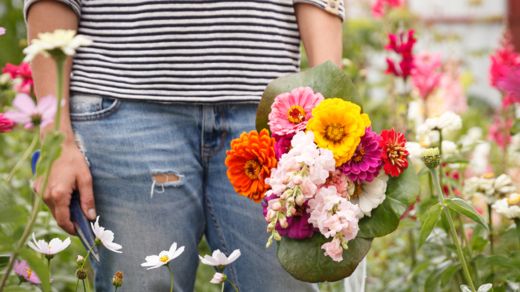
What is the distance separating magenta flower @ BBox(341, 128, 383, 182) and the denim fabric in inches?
14.3

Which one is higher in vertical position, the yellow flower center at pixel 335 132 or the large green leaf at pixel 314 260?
the yellow flower center at pixel 335 132

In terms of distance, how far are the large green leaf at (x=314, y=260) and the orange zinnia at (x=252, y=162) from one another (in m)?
0.10

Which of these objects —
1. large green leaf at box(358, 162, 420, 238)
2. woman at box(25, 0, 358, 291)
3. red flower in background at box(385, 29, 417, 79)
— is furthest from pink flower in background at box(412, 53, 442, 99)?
large green leaf at box(358, 162, 420, 238)

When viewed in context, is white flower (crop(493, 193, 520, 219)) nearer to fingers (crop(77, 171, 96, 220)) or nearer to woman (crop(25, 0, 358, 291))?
woman (crop(25, 0, 358, 291))

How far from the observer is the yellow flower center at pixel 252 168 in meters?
1.10

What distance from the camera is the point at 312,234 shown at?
3.59 feet

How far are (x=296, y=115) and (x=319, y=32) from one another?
349 mm

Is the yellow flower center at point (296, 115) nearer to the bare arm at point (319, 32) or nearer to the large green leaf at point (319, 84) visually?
the large green leaf at point (319, 84)

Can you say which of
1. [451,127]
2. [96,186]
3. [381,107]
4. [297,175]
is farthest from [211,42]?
[381,107]

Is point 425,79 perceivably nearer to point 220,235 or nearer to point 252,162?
point 220,235

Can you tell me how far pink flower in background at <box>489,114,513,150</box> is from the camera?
2.33 m

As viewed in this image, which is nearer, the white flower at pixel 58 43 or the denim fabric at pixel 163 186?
the white flower at pixel 58 43

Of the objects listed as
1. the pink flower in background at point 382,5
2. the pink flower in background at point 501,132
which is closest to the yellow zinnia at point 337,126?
the pink flower in background at point 501,132

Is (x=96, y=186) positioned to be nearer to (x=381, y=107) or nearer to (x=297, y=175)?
(x=297, y=175)
